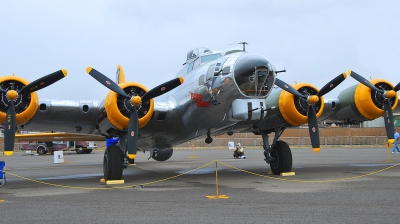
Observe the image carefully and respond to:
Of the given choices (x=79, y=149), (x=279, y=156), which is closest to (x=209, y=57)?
(x=279, y=156)

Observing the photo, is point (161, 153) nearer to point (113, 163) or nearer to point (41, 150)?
point (113, 163)

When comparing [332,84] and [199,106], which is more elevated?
[332,84]

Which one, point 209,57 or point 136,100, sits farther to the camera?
point 209,57

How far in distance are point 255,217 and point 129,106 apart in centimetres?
628

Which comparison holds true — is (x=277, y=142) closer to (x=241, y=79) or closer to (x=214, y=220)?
(x=241, y=79)

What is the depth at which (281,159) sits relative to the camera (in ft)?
47.0

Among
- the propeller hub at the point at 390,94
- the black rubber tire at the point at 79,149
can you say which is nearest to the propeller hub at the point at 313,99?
the propeller hub at the point at 390,94

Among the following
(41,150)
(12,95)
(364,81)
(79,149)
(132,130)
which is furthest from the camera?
(79,149)

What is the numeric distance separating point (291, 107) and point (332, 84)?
1641mm

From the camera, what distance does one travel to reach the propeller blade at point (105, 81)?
467 inches

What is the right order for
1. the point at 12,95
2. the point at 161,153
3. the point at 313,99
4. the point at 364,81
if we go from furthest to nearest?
the point at 161,153 → the point at 364,81 → the point at 313,99 → the point at 12,95

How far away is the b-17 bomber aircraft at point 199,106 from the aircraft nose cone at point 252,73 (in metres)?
0.03

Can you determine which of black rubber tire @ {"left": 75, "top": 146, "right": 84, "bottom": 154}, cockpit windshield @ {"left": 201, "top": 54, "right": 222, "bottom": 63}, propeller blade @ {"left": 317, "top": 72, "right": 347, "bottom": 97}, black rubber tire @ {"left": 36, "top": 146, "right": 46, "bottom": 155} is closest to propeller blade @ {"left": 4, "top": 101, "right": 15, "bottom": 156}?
cockpit windshield @ {"left": 201, "top": 54, "right": 222, "bottom": 63}

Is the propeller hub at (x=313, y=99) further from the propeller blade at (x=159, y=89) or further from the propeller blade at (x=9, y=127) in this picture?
the propeller blade at (x=9, y=127)
